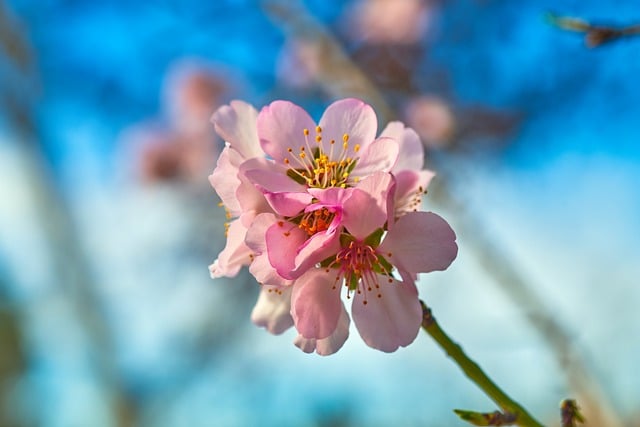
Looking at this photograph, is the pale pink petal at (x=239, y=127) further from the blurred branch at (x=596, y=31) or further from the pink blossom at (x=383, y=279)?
the blurred branch at (x=596, y=31)

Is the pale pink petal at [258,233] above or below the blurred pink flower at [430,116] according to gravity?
below

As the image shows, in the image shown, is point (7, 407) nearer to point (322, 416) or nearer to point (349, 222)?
point (322, 416)

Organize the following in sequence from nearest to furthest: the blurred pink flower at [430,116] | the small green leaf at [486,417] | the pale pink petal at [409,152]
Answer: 1. the small green leaf at [486,417]
2. the pale pink petal at [409,152]
3. the blurred pink flower at [430,116]

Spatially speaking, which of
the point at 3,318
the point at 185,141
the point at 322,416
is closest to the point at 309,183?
the point at 185,141

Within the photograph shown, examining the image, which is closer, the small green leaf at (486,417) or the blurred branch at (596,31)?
the small green leaf at (486,417)

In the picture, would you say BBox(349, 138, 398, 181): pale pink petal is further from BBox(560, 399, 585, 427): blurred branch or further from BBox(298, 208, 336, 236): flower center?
BBox(560, 399, 585, 427): blurred branch

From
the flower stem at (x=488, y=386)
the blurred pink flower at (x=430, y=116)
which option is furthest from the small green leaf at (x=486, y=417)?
the blurred pink flower at (x=430, y=116)

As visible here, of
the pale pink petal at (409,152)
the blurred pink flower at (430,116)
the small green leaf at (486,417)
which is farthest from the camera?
the blurred pink flower at (430,116)

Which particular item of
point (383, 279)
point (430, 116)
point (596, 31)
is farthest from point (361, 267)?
point (430, 116)

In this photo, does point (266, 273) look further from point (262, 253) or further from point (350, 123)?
point (350, 123)
